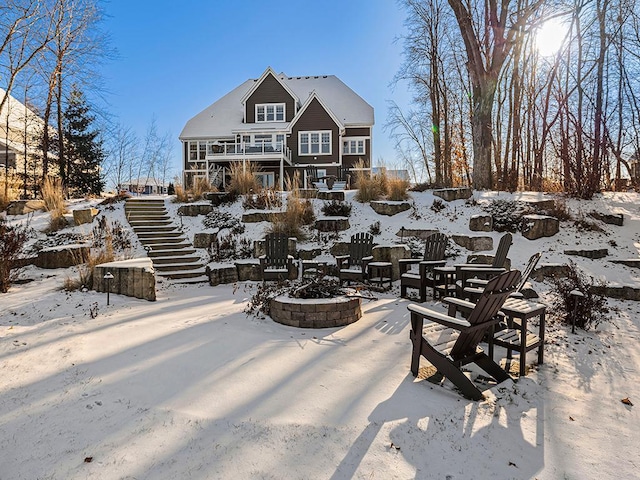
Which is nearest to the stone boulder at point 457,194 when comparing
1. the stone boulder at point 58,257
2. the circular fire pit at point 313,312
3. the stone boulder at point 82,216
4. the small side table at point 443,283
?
the small side table at point 443,283

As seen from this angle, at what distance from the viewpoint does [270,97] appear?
68.7 ft

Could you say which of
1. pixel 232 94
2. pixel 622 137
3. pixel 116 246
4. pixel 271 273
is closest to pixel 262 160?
pixel 232 94

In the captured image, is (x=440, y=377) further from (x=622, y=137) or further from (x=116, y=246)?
(x=622, y=137)

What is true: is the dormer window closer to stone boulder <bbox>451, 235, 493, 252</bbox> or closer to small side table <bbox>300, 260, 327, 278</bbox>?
small side table <bbox>300, 260, 327, 278</bbox>

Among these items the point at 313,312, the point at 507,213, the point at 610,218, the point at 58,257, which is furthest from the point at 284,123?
the point at 313,312

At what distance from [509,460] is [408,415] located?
622 millimetres

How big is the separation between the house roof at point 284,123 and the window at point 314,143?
109 centimetres

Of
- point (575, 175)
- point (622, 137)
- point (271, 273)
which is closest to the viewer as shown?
point (271, 273)

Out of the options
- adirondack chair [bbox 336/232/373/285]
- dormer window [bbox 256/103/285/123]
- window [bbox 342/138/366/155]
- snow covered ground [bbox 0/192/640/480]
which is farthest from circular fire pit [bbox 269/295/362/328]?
dormer window [bbox 256/103/285/123]

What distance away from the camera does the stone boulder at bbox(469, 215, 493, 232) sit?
8102 mm

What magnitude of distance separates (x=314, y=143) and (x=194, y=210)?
11532 mm

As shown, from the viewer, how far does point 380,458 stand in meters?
2.04

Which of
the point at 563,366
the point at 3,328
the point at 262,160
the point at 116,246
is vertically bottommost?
the point at 563,366

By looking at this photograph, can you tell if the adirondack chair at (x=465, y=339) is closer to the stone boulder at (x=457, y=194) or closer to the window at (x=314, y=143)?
the stone boulder at (x=457, y=194)
